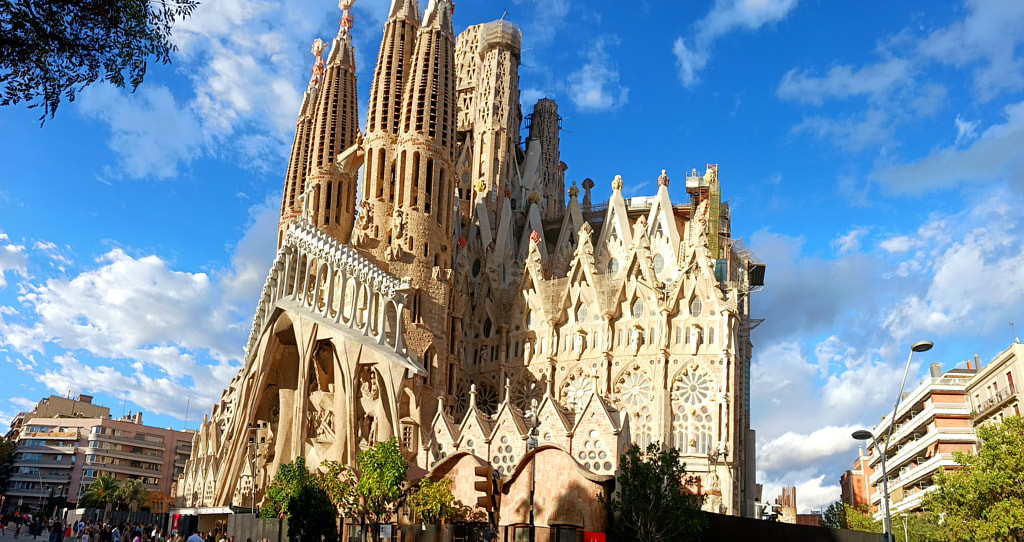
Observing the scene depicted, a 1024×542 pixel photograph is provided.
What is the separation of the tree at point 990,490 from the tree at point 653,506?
732 cm

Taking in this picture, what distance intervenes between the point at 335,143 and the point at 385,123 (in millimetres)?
9219

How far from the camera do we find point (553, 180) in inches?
2613

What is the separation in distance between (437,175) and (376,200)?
320 cm

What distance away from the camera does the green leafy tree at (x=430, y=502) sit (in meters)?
28.4

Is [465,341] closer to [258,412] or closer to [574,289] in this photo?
[574,289]

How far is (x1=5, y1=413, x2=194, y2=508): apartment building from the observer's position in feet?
259

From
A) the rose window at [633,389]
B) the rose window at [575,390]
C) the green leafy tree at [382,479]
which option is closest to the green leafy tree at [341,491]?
the green leafy tree at [382,479]

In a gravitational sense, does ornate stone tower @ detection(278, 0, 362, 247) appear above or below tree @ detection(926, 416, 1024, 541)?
above

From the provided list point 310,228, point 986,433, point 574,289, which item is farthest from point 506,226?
point 986,433

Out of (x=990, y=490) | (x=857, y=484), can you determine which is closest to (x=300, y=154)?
(x=990, y=490)

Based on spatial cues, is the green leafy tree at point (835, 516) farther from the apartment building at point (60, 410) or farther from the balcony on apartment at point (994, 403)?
the apartment building at point (60, 410)

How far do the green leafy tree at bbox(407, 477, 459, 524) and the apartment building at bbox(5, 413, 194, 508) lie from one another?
57426 mm

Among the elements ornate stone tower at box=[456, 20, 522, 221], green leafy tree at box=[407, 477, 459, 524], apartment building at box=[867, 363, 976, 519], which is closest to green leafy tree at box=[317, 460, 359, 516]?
green leafy tree at box=[407, 477, 459, 524]

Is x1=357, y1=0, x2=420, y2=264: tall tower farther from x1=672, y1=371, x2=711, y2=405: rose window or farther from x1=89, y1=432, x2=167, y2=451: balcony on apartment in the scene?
x1=89, y1=432, x2=167, y2=451: balcony on apartment
